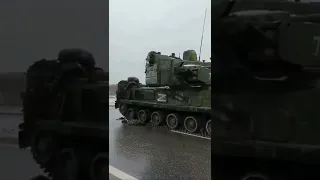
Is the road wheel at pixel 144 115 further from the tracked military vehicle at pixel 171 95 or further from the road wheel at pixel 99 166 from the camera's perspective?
the road wheel at pixel 99 166

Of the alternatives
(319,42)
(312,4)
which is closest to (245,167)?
(319,42)

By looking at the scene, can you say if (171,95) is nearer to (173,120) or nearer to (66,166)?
(173,120)

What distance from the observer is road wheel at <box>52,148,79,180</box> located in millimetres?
1519

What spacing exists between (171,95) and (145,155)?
3417 millimetres

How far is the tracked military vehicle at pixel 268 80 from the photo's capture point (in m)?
1.22

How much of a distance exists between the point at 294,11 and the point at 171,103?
7903 mm

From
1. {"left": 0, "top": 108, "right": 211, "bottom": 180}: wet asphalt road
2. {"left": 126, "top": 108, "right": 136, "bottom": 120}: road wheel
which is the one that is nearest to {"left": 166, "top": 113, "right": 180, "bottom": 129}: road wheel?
{"left": 0, "top": 108, "right": 211, "bottom": 180}: wet asphalt road

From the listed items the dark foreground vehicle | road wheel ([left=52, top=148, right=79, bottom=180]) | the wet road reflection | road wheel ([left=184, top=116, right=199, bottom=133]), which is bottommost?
the wet road reflection

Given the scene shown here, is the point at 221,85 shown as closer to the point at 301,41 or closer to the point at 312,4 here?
the point at 301,41

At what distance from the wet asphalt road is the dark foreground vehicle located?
0.24 ft

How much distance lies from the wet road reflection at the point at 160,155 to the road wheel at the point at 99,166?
113 inches

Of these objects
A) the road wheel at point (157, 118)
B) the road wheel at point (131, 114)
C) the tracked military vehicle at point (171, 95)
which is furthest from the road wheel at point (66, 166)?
the road wheel at point (131, 114)

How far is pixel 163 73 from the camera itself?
1005 cm

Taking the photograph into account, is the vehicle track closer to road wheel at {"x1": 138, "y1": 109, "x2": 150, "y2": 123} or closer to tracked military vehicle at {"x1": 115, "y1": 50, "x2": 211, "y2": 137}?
tracked military vehicle at {"x1": 115, "y1": 50, "x2": 211, "y2": 137}
